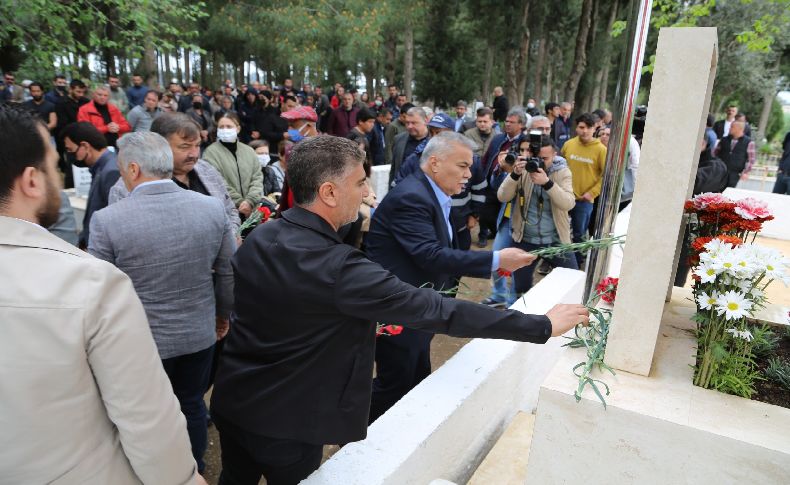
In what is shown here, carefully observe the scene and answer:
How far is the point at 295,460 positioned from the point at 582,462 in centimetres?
112

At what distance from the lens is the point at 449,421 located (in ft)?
7.93

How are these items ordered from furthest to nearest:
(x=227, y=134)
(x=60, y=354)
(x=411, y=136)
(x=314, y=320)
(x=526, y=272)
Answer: (x=411, y=136) → (x=526, y=272) → (x=227, y=134) → (x=314, y=320) → (x=60, y=354)

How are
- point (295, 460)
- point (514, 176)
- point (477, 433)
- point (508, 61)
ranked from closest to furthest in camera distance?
point (295, 460) < point (477, 433) < point (514, 176) < point (508, 61)

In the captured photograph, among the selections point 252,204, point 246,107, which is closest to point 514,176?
point 252,204

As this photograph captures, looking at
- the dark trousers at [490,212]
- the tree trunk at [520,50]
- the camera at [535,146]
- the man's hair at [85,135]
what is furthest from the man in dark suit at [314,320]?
the tree trunk at [520,50]

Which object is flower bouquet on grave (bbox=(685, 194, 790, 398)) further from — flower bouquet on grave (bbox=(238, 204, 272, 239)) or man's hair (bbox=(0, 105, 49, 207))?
flower bouquet on grave (bbox=(238, 204, 272, 239))

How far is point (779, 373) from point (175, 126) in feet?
11.3

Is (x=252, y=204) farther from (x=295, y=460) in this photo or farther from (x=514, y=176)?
(x=295, y=460)

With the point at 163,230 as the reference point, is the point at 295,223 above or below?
above

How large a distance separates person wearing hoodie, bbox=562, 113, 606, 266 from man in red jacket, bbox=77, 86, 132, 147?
6.70 meters

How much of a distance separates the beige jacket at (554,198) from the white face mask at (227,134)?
2.54 meters

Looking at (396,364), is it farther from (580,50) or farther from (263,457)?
(580,50)

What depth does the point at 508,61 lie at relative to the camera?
72.0 ft

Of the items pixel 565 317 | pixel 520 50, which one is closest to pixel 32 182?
pixel 565 317
